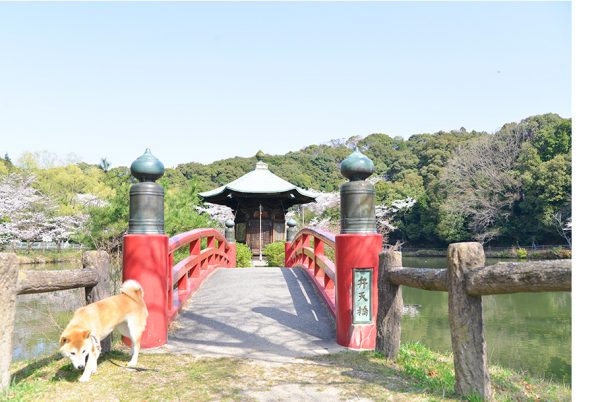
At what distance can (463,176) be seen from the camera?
109 feet

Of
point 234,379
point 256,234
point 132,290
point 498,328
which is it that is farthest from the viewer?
point 256,234

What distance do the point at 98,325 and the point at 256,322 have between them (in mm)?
2226

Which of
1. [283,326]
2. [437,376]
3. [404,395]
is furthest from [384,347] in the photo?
[283,326]

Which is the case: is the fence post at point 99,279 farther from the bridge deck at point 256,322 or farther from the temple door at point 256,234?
the temple door at point 256,234

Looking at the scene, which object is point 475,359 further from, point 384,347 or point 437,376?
point 384,347

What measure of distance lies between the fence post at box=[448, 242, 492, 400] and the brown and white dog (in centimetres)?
235

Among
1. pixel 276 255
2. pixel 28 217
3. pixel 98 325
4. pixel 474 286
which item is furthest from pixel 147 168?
pixel 28 217

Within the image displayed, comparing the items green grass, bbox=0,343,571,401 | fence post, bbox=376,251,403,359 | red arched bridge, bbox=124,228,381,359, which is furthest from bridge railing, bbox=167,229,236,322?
fence post, bbox=376,251,403,359

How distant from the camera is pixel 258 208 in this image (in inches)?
809

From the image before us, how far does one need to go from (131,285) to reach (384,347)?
2.15 metres

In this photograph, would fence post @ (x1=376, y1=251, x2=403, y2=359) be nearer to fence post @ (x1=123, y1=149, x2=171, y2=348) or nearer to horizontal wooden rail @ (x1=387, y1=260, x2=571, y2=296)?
horizontal wooden rail @ (x1=387, y1=260, x2=571, y2=296)

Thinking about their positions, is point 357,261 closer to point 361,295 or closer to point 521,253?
point 361,295

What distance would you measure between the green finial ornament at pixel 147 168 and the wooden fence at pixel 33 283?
785 mm

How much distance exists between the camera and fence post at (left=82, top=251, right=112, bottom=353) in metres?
3.90
